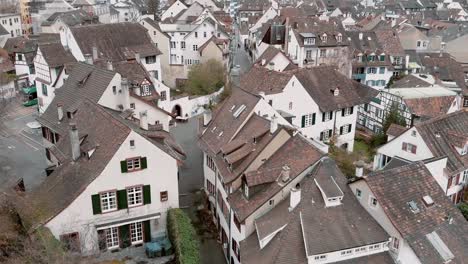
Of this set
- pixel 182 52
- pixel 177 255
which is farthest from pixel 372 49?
pixel 177 255

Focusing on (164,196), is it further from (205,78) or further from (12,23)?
(12,23)

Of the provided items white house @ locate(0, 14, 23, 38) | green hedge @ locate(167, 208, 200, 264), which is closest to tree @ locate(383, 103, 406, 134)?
green hedge @ locate(167, 208, 200, 264)

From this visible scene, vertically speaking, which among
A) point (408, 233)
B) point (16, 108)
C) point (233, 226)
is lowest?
point (16, 108)

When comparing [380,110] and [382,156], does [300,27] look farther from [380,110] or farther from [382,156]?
[382,156]

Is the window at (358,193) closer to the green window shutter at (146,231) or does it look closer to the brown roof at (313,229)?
the brown roof at (313,229)

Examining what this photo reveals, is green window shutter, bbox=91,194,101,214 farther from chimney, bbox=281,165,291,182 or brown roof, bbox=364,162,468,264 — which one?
brown roof, bbox=364,162,468,264
